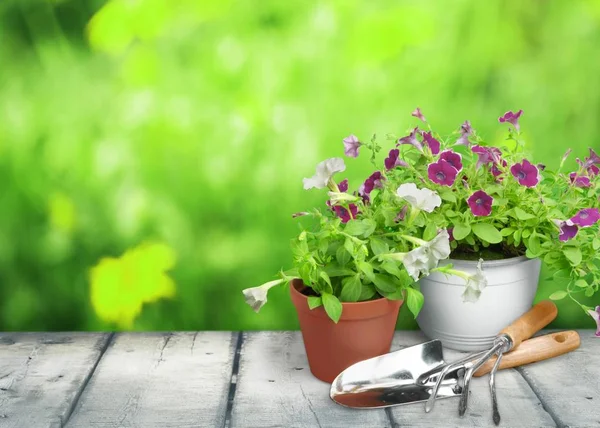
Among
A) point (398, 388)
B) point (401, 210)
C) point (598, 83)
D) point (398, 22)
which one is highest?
point (398, 22)

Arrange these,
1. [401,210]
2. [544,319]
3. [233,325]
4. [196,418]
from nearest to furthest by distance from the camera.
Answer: [196,418] → [401,210] → [544,319] → [233,325]

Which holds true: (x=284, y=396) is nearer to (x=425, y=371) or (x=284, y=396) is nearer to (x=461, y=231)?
(x=425, y=371)

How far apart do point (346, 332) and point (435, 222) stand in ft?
0.72

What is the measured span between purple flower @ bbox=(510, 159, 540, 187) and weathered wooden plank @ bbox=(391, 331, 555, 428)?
30 centimetres

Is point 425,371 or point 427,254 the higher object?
point 427,254

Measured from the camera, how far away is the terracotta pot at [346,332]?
1.05m

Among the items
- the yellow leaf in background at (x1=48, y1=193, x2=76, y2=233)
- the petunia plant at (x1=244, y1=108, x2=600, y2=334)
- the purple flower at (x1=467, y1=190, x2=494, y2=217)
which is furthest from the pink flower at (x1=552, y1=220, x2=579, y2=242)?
the yellow leaf in background at (x1=48, y1=193, x2=76, y2=233)

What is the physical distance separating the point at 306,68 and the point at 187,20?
8.7 inches

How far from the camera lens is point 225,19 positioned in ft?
4.15

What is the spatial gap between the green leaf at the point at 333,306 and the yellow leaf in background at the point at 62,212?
0.53 m

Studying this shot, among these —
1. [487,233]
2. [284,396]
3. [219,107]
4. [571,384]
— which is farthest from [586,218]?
[219,107]

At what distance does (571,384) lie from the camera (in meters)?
1.10

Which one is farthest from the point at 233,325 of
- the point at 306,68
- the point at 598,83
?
the point at 598,83

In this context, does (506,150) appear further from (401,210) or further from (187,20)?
(187,20)
